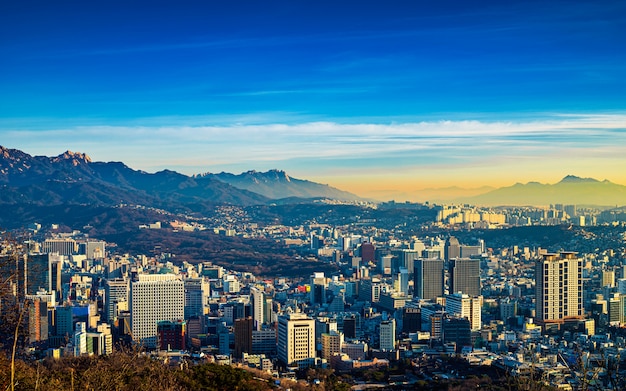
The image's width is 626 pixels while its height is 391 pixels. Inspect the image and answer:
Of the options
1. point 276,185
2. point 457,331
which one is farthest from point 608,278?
point 276,185

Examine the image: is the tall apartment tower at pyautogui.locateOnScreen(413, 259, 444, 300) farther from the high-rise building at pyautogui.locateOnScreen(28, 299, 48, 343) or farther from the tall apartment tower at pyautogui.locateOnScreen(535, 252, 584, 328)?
the high-rise building at pyautogui.locateOnScreen(28, 299, 48, 343)

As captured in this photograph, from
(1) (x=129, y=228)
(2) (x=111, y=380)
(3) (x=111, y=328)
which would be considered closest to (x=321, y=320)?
(3) (x=111, y=328)

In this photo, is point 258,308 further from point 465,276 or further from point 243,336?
point 465,276

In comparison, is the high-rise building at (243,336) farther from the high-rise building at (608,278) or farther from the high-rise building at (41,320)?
the high-rise building at (608,278)

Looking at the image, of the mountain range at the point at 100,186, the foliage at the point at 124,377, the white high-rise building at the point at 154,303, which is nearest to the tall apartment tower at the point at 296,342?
the white high-rise building at the point at 154,303

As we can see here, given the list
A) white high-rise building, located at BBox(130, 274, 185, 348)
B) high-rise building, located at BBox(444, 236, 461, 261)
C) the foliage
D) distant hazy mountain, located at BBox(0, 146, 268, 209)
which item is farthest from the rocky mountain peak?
the foliage

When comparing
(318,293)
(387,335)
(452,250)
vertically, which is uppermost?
(452,250)

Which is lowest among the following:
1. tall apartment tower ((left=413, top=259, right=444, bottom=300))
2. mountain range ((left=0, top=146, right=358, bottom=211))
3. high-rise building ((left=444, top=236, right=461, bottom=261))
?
tall apartment tower ((left=413, top=259, right=444, bottom=300))
